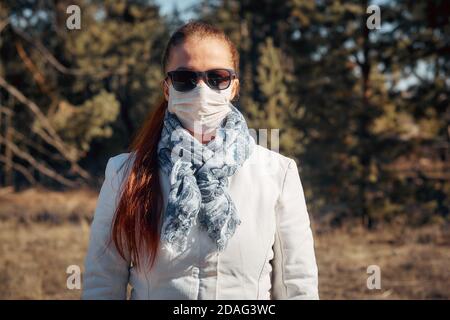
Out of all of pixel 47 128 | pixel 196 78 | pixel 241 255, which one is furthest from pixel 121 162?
pixel 47 128

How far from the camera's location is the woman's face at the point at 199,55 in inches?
81.0

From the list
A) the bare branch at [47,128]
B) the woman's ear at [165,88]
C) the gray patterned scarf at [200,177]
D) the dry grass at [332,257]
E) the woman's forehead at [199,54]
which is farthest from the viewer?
the bare branch at [47,128]

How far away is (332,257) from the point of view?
9.95m

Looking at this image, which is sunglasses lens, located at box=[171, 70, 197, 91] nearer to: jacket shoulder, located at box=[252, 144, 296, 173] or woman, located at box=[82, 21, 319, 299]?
woman, located at box=[82, 21, 319, 299]

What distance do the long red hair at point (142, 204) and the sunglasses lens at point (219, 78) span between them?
136 millimetres

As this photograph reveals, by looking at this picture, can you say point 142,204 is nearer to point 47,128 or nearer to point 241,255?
point 241,255

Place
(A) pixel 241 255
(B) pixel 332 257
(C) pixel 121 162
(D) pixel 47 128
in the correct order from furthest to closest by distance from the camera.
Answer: (D) pixel 47 128 < (B) pixel 332 257 < (C) pixel 121 162 < (A) pixel 241 255

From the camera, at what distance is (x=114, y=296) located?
1996 millimetres

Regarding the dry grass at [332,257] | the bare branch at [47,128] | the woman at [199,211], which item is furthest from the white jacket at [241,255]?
the bare branch at [47,128]

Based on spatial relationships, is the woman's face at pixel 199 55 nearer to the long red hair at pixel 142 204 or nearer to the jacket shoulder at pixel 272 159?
the long red hair at pixel 142 204

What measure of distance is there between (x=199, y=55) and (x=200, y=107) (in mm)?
212

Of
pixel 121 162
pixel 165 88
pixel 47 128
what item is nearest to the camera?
pixel 121 162
